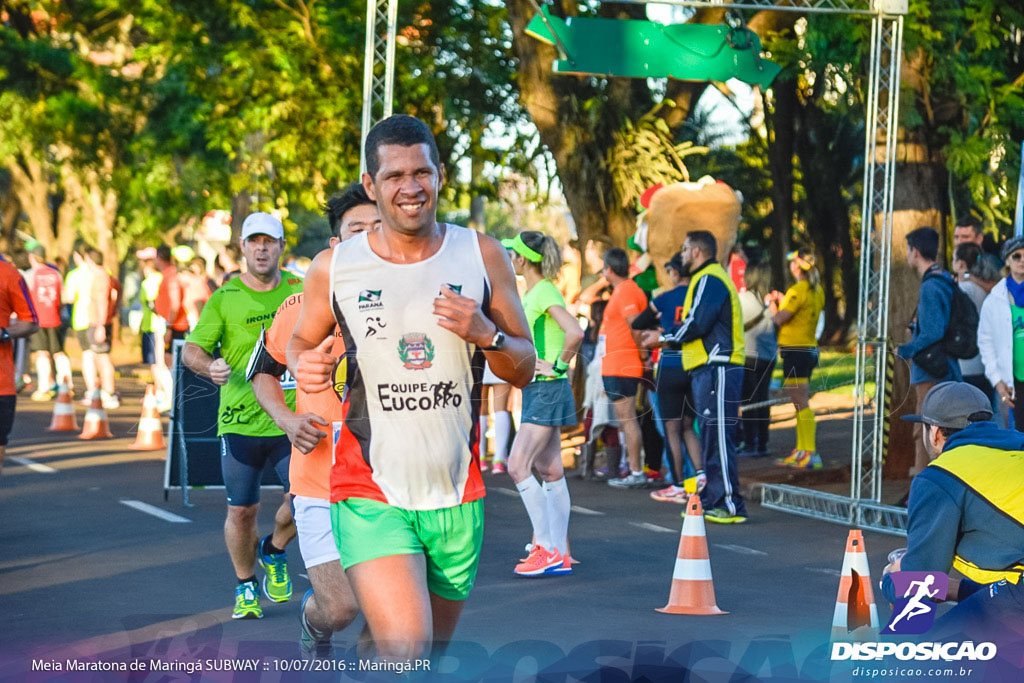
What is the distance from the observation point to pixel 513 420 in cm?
1565

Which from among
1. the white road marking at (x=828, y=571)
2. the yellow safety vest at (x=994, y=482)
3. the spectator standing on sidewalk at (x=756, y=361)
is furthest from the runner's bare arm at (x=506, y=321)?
the spectator standing on sidewalk at (x=756, y=361)

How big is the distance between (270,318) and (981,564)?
13.2 ft

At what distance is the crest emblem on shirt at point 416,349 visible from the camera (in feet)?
14.6

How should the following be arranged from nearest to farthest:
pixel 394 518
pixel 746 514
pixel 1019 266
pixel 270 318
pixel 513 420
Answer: pixel 394 518 < pixel 270 318 < pixel 1019 266 < pixel 746 514 < pixel 513 420

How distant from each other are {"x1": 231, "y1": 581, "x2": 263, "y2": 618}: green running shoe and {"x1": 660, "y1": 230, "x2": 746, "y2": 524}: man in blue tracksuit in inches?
179

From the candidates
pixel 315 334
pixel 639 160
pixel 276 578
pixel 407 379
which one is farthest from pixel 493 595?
pixel 639 160

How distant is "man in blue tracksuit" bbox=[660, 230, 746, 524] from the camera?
11.4 metres

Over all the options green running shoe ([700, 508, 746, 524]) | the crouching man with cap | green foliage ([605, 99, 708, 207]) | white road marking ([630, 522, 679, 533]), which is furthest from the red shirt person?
the crouching man with cap

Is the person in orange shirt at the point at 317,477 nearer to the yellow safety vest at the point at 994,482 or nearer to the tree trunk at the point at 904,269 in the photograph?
the yellow safety vest at the point at 994,482

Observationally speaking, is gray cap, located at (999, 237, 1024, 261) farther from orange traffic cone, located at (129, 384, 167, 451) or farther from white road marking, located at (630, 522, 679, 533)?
orange traffic cone, located at (129, 384, 167, 451)

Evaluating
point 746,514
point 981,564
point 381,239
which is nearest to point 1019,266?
point 746,514

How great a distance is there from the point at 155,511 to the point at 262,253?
4910 millimetres

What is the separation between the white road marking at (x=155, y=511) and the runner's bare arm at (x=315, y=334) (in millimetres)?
6998

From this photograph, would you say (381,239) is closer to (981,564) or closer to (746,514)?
(981,564)
